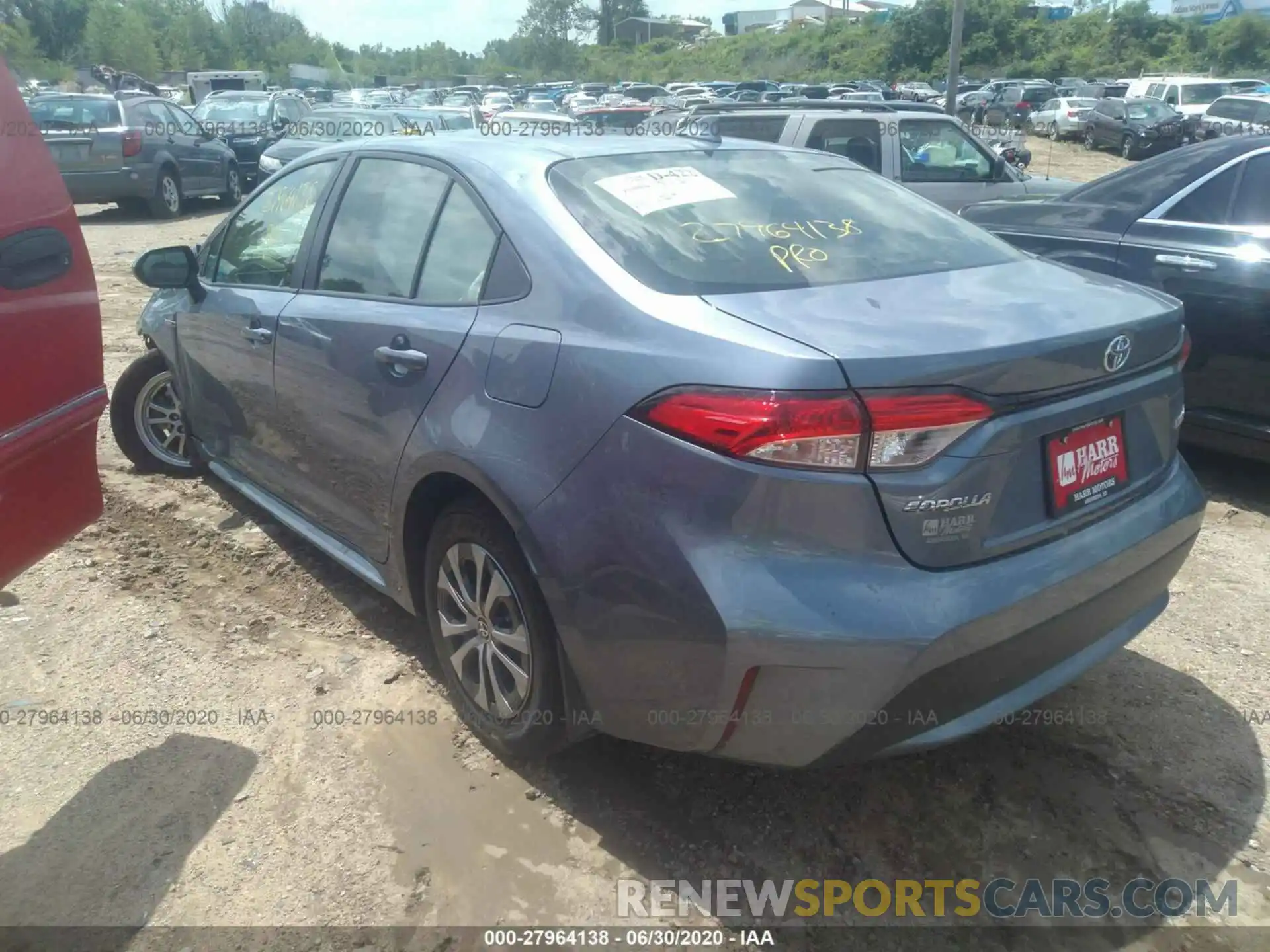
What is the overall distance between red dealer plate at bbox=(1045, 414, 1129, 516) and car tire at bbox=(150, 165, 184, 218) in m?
14.8

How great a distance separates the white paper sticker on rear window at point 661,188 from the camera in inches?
105

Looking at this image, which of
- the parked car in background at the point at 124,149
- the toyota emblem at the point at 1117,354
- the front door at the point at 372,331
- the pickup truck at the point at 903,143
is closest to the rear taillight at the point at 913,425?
the toyota emblem at the point at 1117,354

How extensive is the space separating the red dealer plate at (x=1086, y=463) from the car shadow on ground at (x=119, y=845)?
7.46ft

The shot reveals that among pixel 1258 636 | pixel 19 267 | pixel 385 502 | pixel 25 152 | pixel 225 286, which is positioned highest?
pixel 25 152

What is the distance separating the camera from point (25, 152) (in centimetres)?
246

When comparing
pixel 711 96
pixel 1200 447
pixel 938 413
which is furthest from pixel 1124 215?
pixel 711 96

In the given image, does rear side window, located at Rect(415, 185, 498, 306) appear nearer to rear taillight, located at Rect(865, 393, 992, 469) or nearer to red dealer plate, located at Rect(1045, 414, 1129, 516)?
rear taillight, located at Rect(865, 393, 992, 469)

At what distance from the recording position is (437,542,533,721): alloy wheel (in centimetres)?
263

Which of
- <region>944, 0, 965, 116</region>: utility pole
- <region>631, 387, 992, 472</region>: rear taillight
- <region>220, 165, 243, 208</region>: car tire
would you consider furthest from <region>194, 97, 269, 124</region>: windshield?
<region>631, 387, 992, 472</region>: rear taillight

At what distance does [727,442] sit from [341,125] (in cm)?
1313

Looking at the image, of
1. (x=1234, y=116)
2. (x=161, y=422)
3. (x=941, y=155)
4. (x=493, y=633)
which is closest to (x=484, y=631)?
(x=493, y=633)

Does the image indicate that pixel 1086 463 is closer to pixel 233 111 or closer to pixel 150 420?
pixel 150 420

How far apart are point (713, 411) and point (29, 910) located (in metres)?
2.00

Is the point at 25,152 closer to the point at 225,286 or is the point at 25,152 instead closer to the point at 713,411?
the point at 225,286
